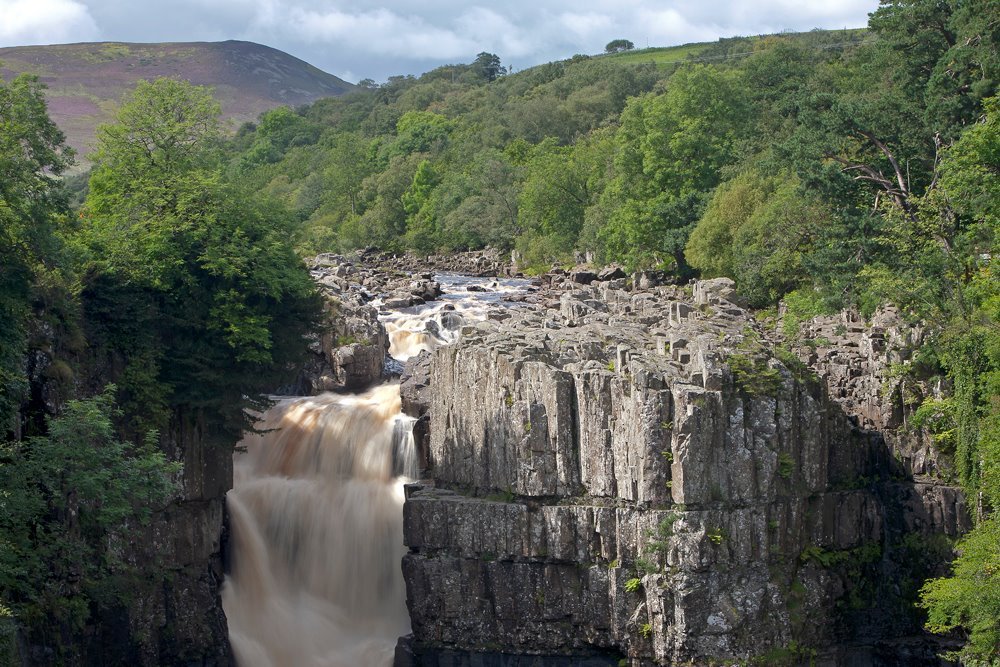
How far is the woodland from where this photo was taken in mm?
30594

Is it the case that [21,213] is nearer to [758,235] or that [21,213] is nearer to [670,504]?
[670,504]

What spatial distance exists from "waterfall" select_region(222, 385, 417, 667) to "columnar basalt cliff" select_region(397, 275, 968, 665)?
2.20m

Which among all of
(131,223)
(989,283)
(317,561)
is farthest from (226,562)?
(989,283)

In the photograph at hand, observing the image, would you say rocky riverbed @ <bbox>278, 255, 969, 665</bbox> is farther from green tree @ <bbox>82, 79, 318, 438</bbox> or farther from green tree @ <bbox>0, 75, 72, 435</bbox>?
green tree @ <bbox>0, 75, 72, 435</bbox>

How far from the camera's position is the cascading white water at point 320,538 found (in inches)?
1458

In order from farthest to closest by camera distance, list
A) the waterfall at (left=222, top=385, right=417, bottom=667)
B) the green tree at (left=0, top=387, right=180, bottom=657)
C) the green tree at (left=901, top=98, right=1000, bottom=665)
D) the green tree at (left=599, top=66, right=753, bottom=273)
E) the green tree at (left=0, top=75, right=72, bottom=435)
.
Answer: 1. the green tree at (left=599, top=66, right=753, bottom=273)
2. the waterfall at (left=222, top=385, right=417, bottom=667)
3. the green tree at (left=901, top=98, right=1000, bottom=665)
4. the green tree at (left=0, top=75, right=72, bottom=435)
5. the green tree at (left=0, top=387, right=180, bottom=657)

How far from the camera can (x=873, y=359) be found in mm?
37781

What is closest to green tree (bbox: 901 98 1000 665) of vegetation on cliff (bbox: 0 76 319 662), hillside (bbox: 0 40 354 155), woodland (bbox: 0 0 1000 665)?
woodland (bbox: 0 0 1000 665)

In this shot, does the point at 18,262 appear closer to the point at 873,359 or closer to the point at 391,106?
the point at 873,359

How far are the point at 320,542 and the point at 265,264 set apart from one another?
9005 mm

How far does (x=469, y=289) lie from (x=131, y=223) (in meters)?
36.4

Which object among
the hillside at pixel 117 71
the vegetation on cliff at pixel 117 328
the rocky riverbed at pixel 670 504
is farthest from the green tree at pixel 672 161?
the vegetation on cliff at pixel 117 328

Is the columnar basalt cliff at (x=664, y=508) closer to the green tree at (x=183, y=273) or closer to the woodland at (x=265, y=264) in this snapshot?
the woodland at (x=265, y=264)

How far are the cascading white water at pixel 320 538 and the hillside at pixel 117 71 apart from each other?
135ft
